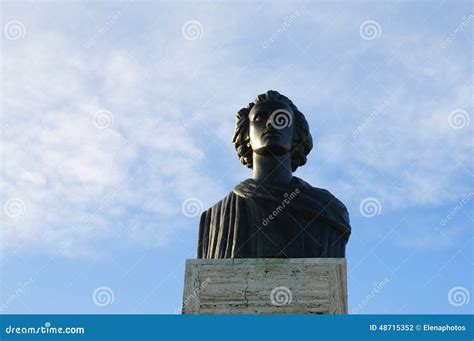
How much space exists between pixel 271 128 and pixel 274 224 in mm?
1712

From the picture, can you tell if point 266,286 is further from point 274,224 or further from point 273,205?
point 273,205

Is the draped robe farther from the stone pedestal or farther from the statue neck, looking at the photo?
the stone pedestal

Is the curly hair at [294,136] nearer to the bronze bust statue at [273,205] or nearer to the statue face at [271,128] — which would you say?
the bronze bust statue at [273,205]

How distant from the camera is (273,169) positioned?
11.8 meters

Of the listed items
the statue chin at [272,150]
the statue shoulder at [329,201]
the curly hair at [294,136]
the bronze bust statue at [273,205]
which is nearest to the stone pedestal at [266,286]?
the bronze bust statue at [273,205]

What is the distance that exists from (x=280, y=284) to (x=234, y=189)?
2179 mm

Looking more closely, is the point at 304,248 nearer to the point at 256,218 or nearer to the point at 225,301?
the point at 256,218

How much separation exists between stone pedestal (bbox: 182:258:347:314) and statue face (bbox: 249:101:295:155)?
2253 mm

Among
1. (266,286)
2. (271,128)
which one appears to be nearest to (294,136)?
(271,128)

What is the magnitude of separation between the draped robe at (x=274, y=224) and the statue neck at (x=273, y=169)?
0.20m

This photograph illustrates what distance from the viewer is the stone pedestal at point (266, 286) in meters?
9.74

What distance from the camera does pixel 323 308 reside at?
31.8 ft

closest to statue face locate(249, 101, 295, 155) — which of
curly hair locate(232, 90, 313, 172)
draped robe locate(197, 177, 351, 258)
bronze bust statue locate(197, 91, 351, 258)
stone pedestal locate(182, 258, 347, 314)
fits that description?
bronze bust statue locate(197, 91, 351, 258)

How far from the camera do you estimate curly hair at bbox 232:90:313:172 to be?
1240cm
